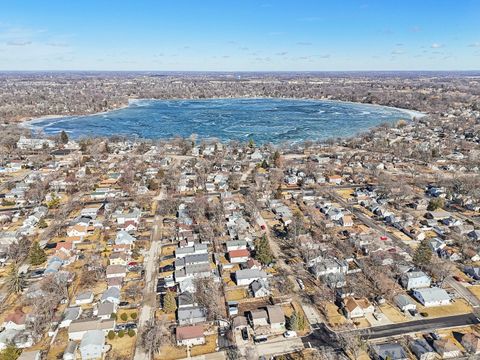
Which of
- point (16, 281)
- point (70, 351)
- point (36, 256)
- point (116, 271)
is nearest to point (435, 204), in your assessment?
point (116, 271)

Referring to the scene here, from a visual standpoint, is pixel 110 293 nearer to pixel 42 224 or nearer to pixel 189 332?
pixel 189 332

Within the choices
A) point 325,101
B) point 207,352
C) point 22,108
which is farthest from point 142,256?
point 325,101

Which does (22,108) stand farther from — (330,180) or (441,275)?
(441,275)

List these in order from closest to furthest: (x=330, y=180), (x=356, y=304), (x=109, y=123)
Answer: (x=356, y=304)
(x=330, y=180)
(x=109, y=123)

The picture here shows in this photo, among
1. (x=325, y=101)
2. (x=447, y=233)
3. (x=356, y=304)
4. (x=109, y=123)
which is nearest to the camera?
(x=356, y=304)

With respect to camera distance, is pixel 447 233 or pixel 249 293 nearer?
pixel 249 293

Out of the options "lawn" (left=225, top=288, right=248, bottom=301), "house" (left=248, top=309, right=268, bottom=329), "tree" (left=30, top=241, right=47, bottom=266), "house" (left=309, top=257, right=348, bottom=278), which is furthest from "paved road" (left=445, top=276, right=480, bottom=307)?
"tree" (left=30, top=241, right=47, bottom=266)

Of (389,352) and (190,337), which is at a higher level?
(389,352)
